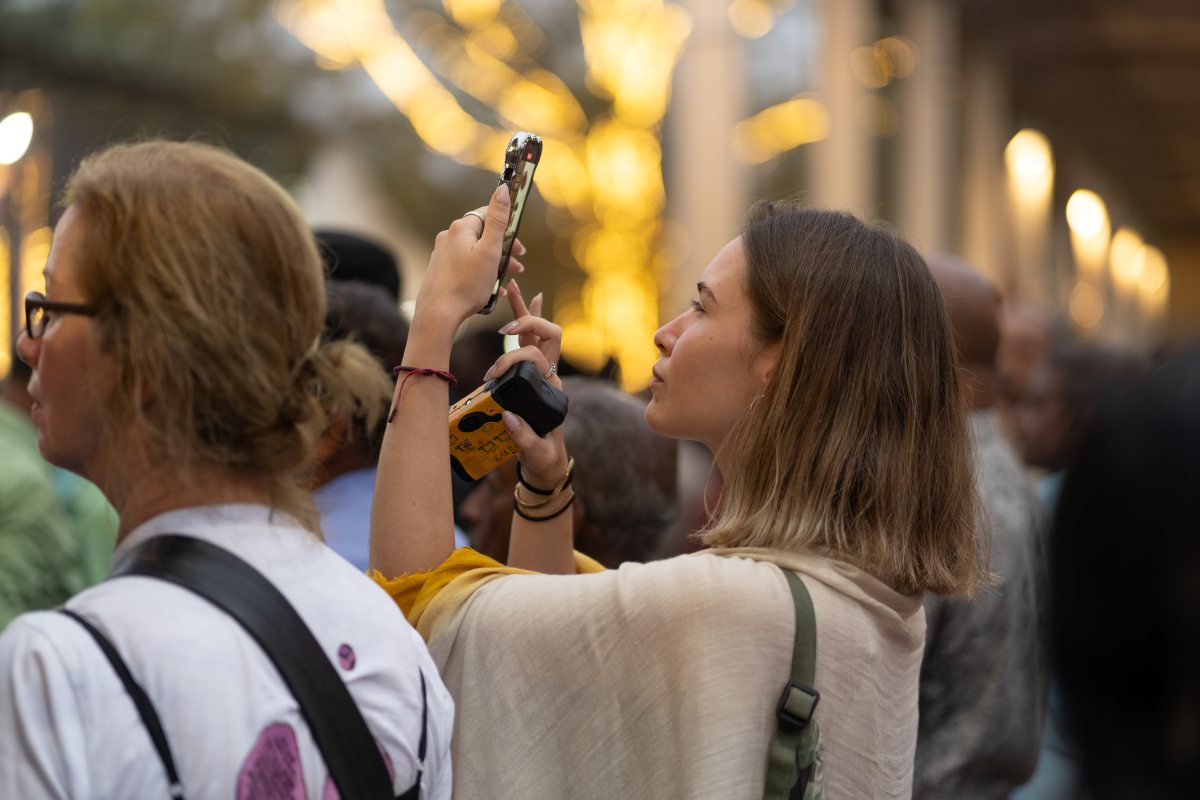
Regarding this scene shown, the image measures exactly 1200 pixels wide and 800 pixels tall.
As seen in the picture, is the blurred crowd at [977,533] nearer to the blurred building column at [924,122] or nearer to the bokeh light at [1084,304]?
the blurred building column at [924,122]

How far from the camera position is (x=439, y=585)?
205 cm

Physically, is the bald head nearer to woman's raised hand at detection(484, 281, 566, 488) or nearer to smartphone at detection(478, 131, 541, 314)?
woman's raised hand at detection(484, 281, 566, 488)

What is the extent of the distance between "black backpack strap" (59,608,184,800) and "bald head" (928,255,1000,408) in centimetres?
264

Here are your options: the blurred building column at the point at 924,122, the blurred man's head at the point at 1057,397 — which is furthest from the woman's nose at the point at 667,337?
the blurred building column at the point at 924,122

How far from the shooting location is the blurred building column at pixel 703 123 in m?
10.9

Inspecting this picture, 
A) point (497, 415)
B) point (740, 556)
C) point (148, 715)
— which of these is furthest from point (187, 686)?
point (497, 415)

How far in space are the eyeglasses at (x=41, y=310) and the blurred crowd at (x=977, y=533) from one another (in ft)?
0.05

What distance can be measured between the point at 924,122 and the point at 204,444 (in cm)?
1762

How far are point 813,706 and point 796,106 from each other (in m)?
12.0

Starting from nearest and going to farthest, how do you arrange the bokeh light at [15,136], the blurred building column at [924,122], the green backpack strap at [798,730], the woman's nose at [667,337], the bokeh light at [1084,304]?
the green backpack strap at [798,730]
the woman's nose at [667,337]
the bokeh light at [15,136]
the blurred building column at [924,122]
the bokeh light at [1084,304]

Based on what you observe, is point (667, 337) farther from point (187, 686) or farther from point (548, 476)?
point (187, 686)

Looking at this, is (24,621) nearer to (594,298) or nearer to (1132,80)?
(594,298)

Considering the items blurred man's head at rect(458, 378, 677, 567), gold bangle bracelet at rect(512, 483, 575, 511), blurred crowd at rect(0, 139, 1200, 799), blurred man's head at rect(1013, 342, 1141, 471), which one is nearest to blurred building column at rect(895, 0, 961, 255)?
blurred man's head at rect(1013, 342, 1141, 471)

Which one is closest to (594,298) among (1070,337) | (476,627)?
(1070,337)
